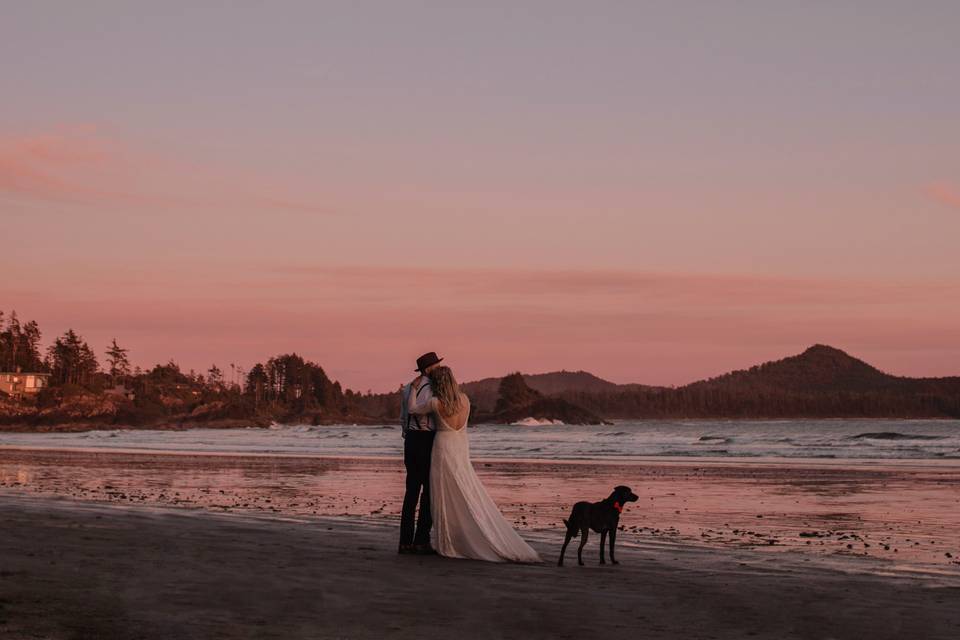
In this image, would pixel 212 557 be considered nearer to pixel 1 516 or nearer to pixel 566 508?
pixel 1 516

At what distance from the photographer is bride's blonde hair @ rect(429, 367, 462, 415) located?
13.2 m

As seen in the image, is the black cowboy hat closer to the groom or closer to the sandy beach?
the groom

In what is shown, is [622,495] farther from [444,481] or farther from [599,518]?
[444,481]

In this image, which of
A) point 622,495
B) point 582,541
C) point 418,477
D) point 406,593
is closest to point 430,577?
point 406,593

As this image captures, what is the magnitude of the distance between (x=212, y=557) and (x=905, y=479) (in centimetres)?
2540

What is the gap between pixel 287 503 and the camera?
22.3m

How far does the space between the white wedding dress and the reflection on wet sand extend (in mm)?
3142

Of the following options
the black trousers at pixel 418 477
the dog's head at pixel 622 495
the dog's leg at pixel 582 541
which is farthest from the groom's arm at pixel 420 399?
the dog's head at pixel 622 495

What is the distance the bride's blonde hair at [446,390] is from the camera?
43.2 ft

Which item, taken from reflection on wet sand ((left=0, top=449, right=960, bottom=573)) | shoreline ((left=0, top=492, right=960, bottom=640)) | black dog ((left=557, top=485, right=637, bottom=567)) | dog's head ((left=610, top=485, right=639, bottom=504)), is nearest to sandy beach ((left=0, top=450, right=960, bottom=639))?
shoreline ((left=0, top=492, right=960, bottom=640))

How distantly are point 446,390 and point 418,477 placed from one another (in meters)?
1.19

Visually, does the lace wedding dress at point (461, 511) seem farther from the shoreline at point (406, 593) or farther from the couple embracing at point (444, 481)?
the shoreline at point (406, 593)

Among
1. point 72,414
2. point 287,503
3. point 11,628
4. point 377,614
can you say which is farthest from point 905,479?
point 72,414

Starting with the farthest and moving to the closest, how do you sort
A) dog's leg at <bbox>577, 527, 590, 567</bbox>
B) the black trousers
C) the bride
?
the black trousers, the bride, dog's leg at <bbox>577, 527, 590, 567</bbox>
